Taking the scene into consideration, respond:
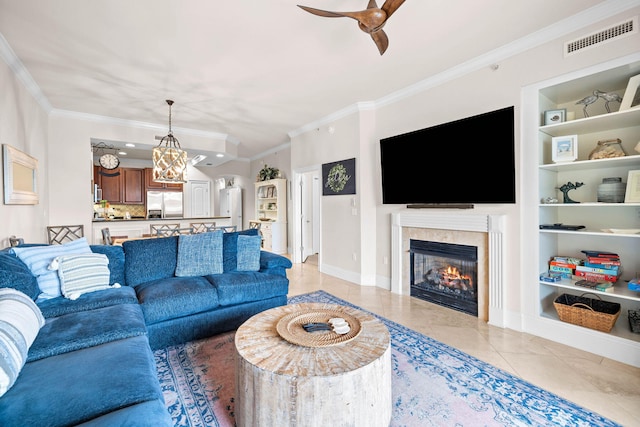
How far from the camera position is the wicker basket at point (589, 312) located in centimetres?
229

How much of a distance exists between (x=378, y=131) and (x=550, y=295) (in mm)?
2829

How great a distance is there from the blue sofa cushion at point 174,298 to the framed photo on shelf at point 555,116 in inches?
136

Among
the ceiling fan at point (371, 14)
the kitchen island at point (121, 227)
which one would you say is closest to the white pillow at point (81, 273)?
the ceiling fan at point (371, 14)

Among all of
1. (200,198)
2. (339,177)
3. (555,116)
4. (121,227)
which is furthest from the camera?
(200,198)

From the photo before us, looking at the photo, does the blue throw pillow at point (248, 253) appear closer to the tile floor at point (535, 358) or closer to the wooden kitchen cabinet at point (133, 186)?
the tile floor at point (535, 358)

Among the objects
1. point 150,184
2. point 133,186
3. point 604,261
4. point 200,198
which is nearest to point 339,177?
point 604,261

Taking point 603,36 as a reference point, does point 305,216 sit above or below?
below

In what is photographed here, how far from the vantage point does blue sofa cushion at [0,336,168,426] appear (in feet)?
3.32

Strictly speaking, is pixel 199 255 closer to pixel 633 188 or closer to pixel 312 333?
pixel 312 333

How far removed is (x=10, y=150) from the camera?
2703mm

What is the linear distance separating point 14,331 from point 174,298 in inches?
45.4

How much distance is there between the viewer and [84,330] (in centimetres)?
169

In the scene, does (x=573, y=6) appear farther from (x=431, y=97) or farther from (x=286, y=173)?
(x=286, y=173)

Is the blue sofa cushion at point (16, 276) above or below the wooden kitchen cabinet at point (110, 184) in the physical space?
A: below
